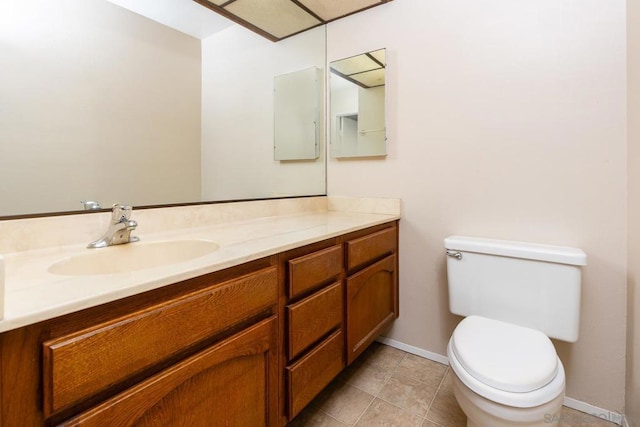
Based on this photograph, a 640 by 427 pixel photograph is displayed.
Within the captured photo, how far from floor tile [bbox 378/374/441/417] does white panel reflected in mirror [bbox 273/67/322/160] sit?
1421mm

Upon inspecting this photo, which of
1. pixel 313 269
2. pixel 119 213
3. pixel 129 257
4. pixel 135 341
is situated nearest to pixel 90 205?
pixel 119 213

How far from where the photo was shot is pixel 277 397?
978 mm

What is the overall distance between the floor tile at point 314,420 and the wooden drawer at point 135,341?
0.74m

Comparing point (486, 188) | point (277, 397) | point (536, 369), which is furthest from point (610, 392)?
point (277, 397)

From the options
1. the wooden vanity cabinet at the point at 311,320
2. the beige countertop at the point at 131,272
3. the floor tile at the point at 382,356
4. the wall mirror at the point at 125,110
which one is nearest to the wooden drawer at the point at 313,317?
the wooden vanity cabinet at the point at 311,320

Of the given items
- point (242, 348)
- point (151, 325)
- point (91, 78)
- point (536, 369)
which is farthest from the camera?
point (91, 78)

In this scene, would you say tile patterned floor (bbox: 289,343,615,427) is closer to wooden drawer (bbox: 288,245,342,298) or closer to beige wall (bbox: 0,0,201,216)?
wooden drawer (bbox: 288,245,342,298)

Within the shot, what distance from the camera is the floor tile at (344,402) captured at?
133 centimetres

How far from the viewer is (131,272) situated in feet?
2.31

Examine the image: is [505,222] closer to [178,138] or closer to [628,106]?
[628,106]

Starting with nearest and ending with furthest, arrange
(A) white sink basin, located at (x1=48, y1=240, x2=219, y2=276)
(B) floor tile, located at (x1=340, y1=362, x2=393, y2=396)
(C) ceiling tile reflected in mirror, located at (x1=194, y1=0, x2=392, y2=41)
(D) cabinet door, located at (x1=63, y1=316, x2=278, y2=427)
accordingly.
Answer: (D) cabinet door, located at (x1=63, y1=316, x2=278, y2=427)
(A) white sink basin, located at (x1=48, y1=240, x2=219, y2=276)
(B) floor tile, located at (x1=340, y1=362, x2=393, y2=396)
(C) ceiling tile reflected in mirror, located at (x1=194, y1=0, x2=392, y2=41)

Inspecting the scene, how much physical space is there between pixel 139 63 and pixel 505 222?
1820 mm

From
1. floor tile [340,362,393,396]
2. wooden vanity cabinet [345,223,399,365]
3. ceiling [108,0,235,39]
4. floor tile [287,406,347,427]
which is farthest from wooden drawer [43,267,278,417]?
ceiling [108,0,235,39]

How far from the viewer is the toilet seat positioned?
2.99 feet
